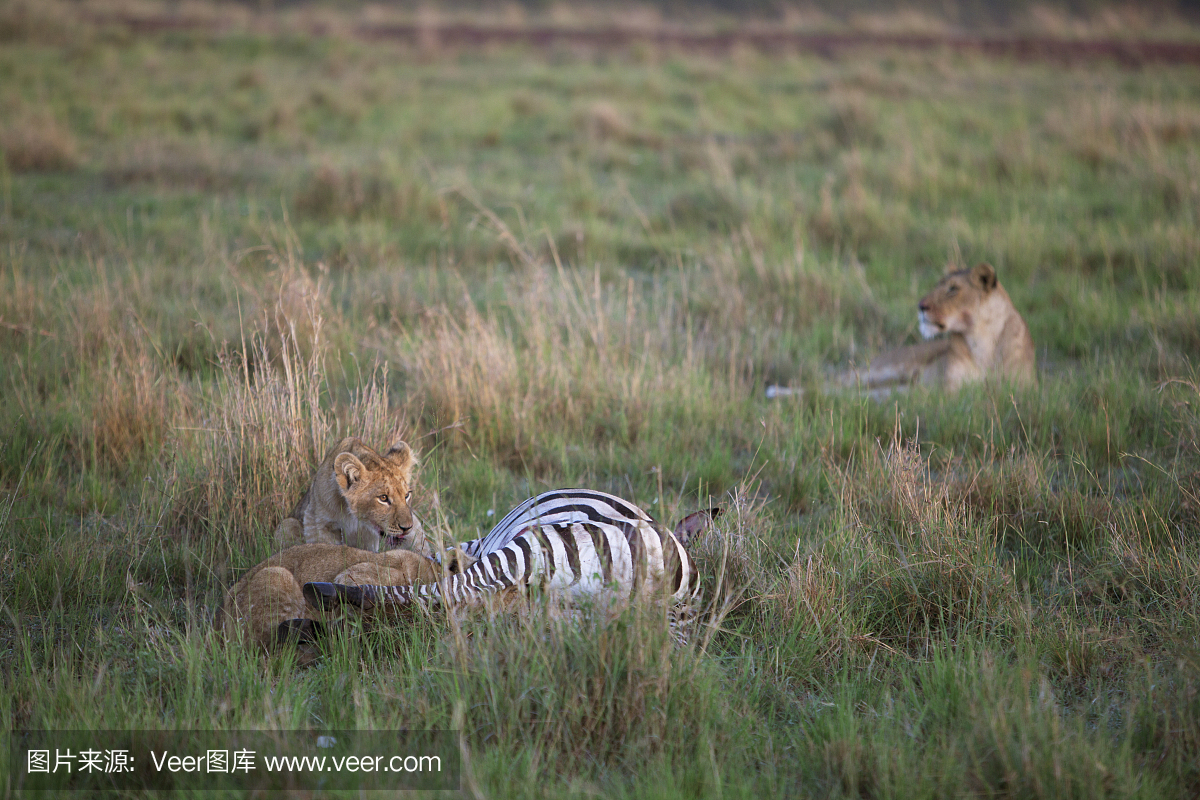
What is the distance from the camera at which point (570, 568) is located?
10.4 ft

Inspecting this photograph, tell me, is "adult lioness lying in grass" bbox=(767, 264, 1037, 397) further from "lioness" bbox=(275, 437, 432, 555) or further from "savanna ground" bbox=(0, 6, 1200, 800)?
"lioness" bbox=(275, 437, 432, 555)

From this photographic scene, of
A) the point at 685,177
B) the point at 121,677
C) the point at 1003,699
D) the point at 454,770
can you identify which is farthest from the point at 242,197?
the point at 1003,699

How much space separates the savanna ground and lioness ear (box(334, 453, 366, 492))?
507 mm

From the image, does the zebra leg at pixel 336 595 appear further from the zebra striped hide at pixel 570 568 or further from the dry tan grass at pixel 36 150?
the dry tan grass at pixel 36 150

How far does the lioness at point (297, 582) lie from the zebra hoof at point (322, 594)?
4 centimetres

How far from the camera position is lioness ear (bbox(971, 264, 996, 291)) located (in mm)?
6281

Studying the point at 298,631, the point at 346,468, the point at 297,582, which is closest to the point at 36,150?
the point at 346,468

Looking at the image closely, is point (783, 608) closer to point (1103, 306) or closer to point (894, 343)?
point (894, 343)

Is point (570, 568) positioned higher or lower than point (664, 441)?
lower

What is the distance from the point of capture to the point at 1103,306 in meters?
7.01

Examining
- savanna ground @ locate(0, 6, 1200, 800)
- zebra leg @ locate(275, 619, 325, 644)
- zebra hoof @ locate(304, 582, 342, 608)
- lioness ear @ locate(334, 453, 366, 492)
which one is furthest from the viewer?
lioness ear @ locate(334, 453, 366, 492)

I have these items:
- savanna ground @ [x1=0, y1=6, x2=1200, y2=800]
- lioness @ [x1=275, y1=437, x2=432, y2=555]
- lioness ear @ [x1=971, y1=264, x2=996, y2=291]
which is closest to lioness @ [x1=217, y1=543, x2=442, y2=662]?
savanna ground @ [x1=0, y1=6, x2=1200, y2=800]

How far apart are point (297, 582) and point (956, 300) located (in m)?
4.81

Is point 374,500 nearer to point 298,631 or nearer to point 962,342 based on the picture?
point 298,631
